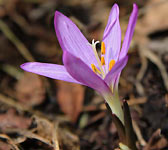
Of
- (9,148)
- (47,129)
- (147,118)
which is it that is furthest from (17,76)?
(147,118)

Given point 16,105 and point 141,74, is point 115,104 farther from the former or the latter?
point 16,105

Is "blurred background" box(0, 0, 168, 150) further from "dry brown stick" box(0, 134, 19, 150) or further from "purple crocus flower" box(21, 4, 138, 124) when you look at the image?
"purple crocus flower" box(21, 4, 138, 124)

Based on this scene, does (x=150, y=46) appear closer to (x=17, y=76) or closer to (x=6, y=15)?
(x=17, y=76)

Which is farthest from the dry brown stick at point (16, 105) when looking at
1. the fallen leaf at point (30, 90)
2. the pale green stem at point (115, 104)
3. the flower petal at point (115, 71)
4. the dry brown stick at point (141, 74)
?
the flower petal at point (115, 71)

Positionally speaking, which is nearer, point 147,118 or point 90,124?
point 147,118

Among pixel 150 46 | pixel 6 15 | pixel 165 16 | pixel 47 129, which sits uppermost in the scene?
pixel 6 15

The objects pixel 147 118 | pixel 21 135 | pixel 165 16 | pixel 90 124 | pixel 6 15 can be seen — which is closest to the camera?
pixel 21 135

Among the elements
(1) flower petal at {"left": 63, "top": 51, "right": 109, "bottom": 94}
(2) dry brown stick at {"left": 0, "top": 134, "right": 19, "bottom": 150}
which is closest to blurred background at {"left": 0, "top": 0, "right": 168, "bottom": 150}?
(2) dry brown stick at {"left": 0, "top": 134, "right": 19, "bottom": 150}
